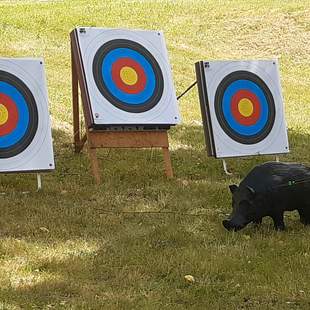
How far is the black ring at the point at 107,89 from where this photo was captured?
754 centimetres

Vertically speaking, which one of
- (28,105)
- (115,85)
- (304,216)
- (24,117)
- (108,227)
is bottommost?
(304,216)

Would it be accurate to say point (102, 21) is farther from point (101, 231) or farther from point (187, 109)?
point (101, 231)

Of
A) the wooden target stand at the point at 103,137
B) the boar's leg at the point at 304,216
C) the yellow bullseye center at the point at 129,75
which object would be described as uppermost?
the yellow bullseye center at the point at 129,75

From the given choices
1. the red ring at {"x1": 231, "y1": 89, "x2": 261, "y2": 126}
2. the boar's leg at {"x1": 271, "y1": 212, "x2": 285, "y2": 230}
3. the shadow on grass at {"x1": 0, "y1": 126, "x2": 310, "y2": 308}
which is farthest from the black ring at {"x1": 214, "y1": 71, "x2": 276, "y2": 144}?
the boar's leg at {"x1": 271, "y1": 212, "x2": 285, "y2": 230}

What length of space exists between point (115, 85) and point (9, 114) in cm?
123

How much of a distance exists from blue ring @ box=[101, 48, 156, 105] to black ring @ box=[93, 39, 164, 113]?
0.12ft

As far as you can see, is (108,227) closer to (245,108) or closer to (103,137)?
(103,137)

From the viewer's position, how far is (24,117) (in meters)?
7.17

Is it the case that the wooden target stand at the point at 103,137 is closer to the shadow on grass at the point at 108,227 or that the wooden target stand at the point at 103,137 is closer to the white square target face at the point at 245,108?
the shadow on grass at the point at 108,227

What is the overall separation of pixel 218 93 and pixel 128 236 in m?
2.97

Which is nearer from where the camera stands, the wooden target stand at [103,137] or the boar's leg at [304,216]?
the boar's leg at [304,216]

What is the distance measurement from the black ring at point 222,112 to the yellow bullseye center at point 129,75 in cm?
93

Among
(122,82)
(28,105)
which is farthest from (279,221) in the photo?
(28,105)

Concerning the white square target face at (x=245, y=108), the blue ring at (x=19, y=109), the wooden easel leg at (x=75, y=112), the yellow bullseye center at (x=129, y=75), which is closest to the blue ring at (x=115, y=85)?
the yellow bullseye center at (x=129, y=75)
